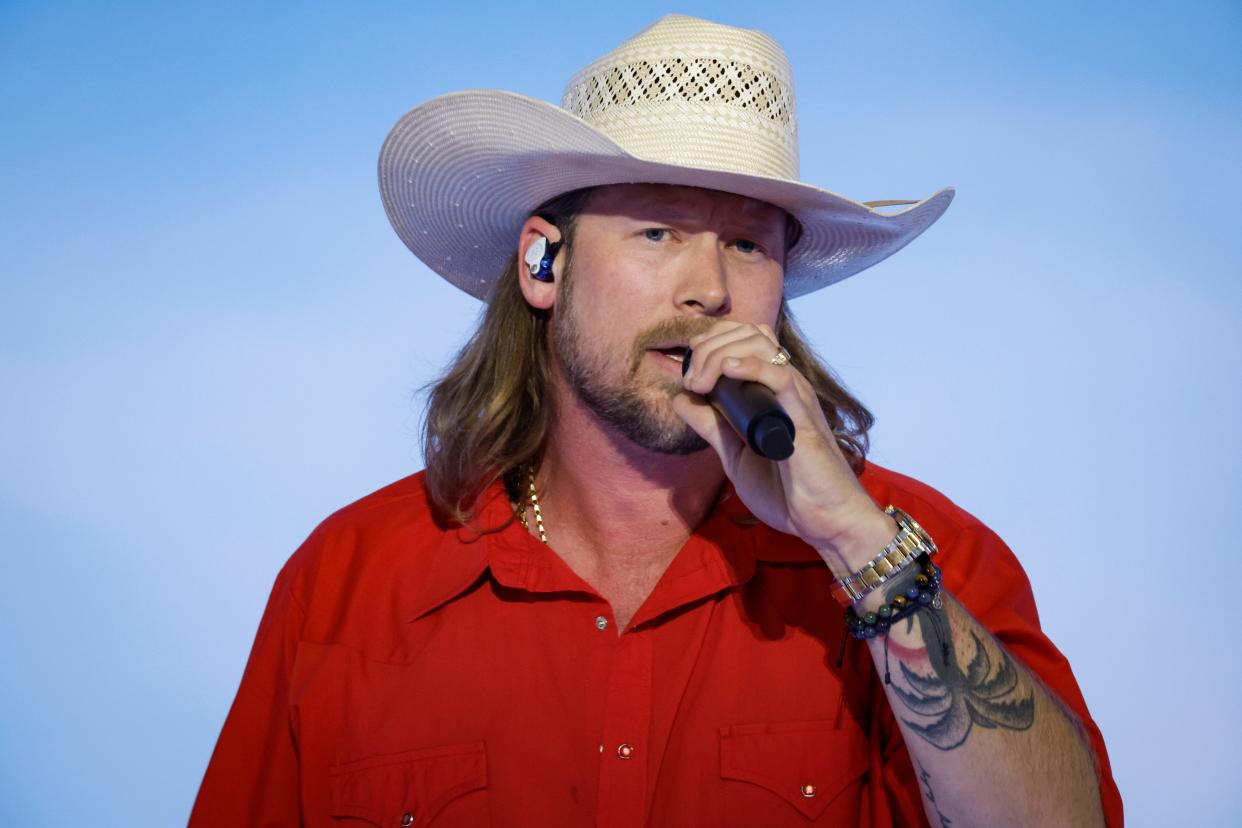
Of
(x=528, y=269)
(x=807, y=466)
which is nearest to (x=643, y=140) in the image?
(x=528, y=269)

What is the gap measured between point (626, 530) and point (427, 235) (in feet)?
2.24

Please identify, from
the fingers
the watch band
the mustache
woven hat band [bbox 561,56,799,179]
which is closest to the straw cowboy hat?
woven hat band [bbox 561,56,799,179]

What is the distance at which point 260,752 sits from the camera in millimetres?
1909

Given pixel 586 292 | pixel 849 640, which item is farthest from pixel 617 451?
pixel 849 640

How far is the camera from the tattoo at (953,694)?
59.5 inches

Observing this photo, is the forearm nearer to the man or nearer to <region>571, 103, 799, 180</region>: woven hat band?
the man

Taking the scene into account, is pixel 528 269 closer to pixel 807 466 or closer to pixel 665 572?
pixel 665 572

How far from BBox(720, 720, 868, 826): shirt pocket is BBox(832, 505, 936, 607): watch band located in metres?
0.35

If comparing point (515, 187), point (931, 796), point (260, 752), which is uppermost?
point (515, 187)

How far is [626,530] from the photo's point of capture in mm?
2039

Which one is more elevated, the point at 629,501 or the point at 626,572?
the point at 629,501

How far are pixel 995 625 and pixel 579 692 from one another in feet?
2.01

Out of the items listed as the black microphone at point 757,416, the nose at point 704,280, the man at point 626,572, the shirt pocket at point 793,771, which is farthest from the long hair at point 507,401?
the black microphone at point 757,416

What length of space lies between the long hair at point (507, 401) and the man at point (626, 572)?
0.04ft
